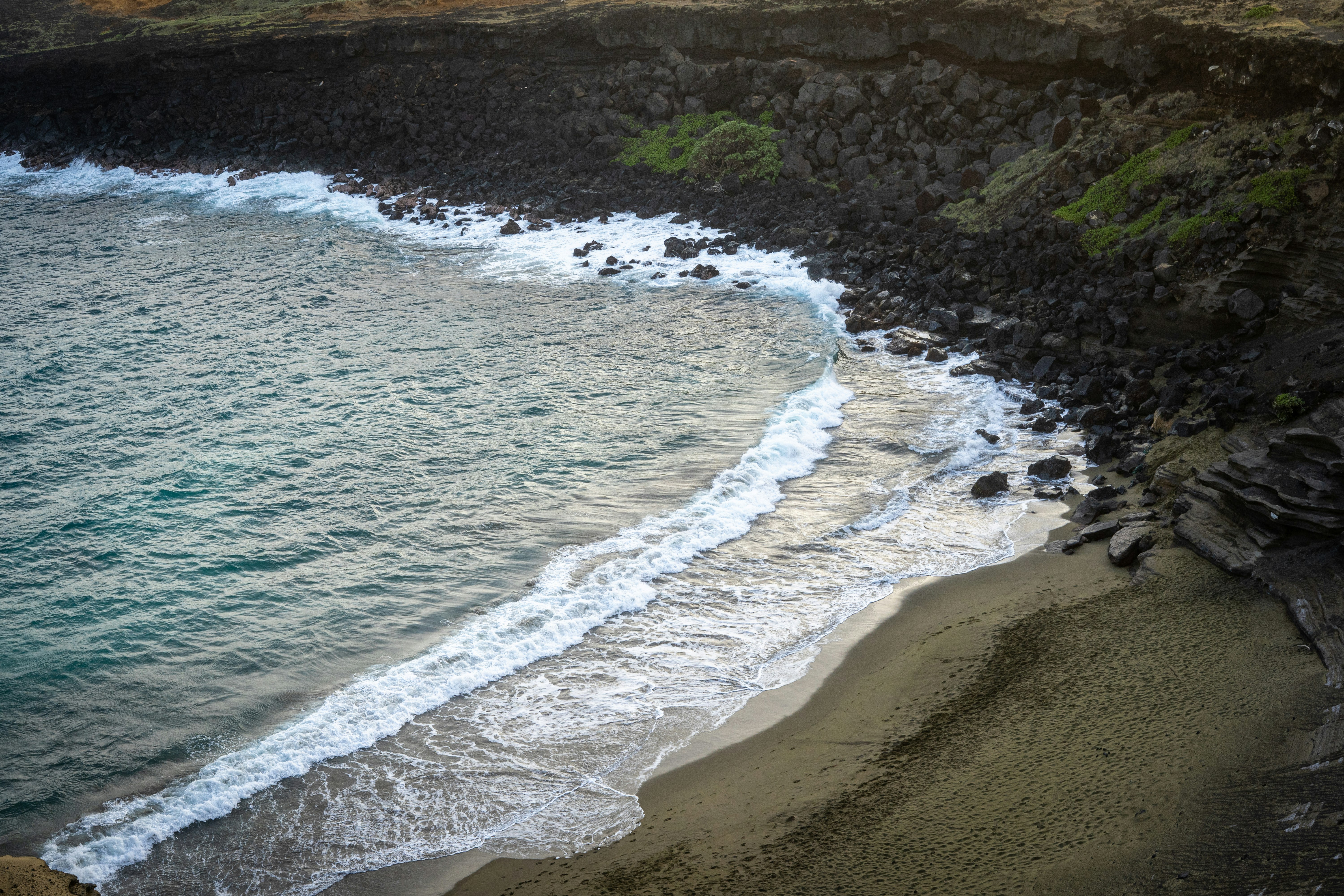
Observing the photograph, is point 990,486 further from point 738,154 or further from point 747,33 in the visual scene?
point 747,33

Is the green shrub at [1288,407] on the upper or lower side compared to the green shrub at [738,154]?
lower

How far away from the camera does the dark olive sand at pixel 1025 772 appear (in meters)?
7.73

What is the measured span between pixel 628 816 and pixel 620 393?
Answer: 1148 cm

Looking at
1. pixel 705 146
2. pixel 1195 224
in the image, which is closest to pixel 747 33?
pixel 705 146

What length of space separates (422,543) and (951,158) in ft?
65.7

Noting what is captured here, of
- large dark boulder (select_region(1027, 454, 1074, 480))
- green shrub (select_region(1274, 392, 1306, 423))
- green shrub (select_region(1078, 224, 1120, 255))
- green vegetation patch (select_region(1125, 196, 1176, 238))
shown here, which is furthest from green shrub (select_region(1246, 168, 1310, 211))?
large dark boulder (select_region(1027, 454, 1074, 480))

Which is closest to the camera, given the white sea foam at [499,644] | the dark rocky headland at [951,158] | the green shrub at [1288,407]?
the white sea foam at [499,644]

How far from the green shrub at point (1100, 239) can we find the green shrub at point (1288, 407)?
7.98m

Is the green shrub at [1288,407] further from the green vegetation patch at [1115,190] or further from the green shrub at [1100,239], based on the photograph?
the green vegetation patch at [1115,190]

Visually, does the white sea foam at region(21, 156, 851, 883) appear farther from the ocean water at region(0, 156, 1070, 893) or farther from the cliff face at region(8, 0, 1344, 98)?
the cliff face at region(8, 0, 1344, 98)

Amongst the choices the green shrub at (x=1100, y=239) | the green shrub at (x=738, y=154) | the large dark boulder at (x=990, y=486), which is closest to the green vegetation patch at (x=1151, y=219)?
the green shrub at (x=1100, y=239)

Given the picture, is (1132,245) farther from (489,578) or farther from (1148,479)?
(489,578)

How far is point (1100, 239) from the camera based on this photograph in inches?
816

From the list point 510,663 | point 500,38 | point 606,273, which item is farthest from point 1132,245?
point 500,38
